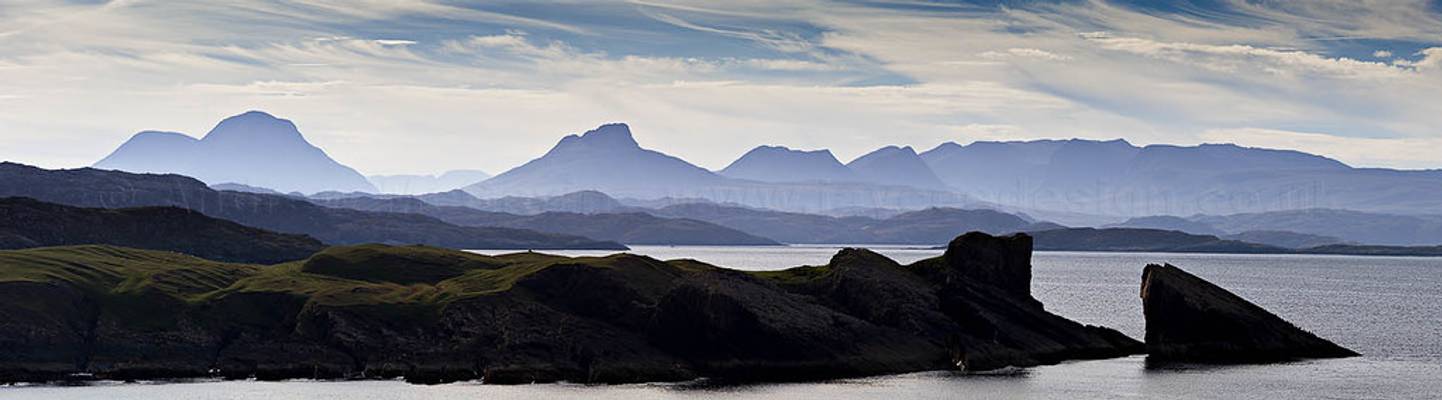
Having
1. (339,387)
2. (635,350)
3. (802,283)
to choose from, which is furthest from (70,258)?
(802,283)

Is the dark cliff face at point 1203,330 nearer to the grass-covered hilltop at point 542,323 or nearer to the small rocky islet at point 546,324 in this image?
the small rocky islet at point 546,324

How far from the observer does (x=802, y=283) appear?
156 meters

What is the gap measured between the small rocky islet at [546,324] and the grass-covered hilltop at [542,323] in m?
0.19

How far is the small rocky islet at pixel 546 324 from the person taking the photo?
131m

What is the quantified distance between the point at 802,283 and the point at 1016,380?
1241 inches

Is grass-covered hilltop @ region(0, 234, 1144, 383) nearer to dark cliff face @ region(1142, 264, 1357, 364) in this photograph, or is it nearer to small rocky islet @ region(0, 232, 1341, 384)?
small rocky islet @ region(0, 232, 1341, 384)

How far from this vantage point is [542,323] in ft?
452

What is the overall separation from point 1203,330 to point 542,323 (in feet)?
201

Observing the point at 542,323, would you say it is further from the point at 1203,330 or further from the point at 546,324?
the point at 1203,330

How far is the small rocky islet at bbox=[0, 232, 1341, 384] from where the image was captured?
430ft

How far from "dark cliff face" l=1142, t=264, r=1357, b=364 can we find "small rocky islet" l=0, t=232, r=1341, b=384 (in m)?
1.12

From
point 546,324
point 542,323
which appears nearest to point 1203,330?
point 546,324

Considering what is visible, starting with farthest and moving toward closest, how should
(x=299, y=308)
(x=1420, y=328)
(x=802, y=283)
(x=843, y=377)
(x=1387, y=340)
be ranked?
(x=1420, y=328)
(x=1387, y=340)
(x=802, y=283)
(x=299, y=308)
(x=843, y=377)

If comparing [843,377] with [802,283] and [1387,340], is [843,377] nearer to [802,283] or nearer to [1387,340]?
[802,283]
